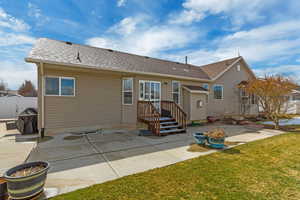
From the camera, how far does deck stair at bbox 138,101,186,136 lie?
6840 millimetres

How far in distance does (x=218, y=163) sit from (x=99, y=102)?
643 centimetres

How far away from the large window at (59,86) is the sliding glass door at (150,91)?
12.4ft

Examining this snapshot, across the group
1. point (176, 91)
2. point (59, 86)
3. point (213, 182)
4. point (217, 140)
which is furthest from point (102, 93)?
point (213, 182)

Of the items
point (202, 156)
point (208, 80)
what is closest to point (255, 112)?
point (208, 80)

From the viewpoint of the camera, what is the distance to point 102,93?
776 cm

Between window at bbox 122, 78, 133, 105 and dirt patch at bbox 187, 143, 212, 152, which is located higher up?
window at bbox 122, 78, 133, 105

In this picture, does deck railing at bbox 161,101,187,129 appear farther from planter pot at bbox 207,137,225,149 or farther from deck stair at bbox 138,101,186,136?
planter pot at bbox 207,137,225,149

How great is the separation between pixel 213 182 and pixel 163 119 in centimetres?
504

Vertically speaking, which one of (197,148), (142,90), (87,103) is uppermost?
(142,90)

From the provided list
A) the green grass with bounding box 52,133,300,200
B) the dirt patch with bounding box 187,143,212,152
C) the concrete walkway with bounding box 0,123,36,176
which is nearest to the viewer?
the green grass with bounding box 52,133,300,200

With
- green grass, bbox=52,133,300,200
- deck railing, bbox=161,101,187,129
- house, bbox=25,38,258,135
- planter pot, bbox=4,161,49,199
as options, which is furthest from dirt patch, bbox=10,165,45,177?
deck railing, bbox=161,101,187,129

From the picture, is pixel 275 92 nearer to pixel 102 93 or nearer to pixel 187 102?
pixel 187 102

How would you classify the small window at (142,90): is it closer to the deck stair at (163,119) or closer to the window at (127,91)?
the deck stair at (163,119)

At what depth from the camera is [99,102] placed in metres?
7.69
